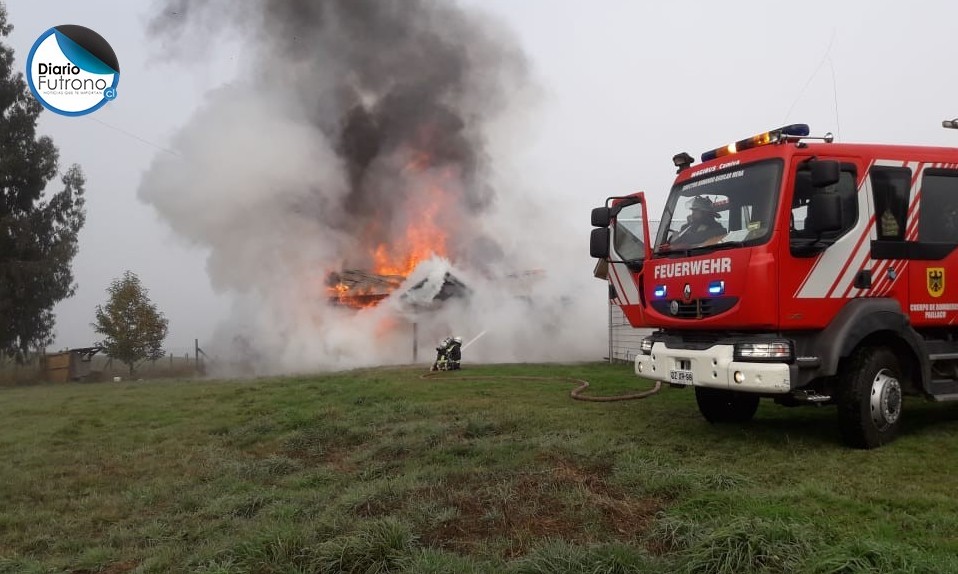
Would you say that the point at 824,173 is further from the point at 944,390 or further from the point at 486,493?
the point at 486,493

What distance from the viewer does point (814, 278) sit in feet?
19.4

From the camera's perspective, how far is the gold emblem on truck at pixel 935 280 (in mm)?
6539

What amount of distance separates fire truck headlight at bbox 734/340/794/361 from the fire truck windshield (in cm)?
97

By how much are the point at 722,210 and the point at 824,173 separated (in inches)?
41.2

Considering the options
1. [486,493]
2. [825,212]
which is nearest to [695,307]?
[825,212]

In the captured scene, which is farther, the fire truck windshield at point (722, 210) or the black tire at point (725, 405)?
the black tire at point (725, 405)

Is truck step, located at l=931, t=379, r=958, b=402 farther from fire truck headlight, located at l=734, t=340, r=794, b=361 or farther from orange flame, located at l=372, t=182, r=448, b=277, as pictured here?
orange flame, located at l=372, t=182, r=448, b=277

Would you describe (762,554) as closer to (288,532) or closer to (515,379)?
(288,532)

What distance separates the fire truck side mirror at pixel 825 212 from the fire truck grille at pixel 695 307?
3.33ft

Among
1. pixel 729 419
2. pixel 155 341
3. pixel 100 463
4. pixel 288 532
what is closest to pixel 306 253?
pixel 155 341

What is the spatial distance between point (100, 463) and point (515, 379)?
8.32 m

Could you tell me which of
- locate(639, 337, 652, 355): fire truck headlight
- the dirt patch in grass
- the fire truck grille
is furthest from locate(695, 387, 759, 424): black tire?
the dirt patch in grass

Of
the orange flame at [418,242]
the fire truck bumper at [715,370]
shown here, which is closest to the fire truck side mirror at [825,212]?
the fire truck bumper at [715,370]

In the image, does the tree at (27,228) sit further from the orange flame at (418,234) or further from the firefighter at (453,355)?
the firefighter at (453,355)
